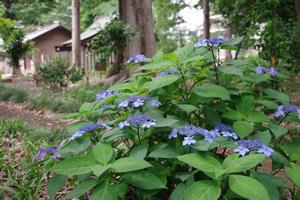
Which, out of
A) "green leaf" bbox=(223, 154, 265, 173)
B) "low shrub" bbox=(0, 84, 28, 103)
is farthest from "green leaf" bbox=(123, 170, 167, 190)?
"low shrub" bbox=(0, 84, 28, 103)

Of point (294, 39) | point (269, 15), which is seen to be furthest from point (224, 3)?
point (269, 15)

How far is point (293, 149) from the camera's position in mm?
2057

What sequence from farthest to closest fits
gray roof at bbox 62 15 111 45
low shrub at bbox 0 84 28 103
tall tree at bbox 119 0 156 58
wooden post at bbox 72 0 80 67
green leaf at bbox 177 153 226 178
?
wooden post at bbox 72 0 80 67, gray roof at bbox 62 15 111 45, tall tree at bbox 119 0 156 58, low shrub at bbox 0 84 28 103, green leaf at bbox 177 153 226 178

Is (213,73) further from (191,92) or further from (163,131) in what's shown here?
(163,131)

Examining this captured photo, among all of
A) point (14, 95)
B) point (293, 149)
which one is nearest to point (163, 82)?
point (293, 149)

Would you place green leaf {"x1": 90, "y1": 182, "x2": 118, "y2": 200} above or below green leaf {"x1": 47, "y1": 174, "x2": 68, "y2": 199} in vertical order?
above

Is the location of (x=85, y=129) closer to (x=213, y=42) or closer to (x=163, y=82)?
(x=163, y=82)

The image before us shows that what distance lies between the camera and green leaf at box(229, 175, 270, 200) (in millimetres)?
1508

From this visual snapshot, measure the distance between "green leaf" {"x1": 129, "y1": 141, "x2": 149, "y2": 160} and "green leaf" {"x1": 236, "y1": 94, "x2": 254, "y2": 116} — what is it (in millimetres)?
594

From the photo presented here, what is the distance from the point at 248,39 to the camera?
8.93 meters

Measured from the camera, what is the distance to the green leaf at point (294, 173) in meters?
1.82

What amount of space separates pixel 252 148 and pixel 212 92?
1.34ft

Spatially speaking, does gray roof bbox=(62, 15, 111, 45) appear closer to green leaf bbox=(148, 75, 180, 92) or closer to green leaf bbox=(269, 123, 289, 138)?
green leaf bbox=(148, 75, 180, 92)

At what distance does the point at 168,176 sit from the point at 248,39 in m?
7.48
